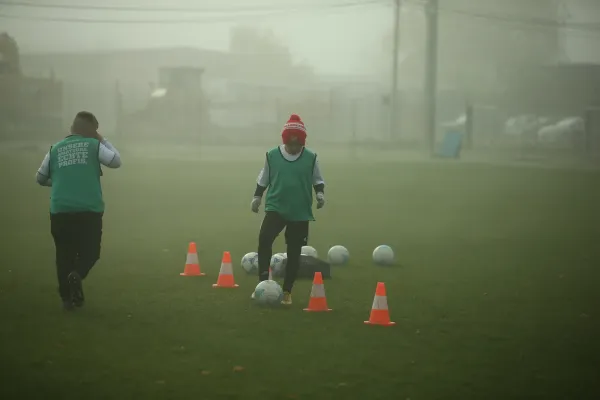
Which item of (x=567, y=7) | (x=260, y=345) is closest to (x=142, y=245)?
(x=260, y=345)

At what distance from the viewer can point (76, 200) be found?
36.3 feet

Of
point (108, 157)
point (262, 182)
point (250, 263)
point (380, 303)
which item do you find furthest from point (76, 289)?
point (250, 263)

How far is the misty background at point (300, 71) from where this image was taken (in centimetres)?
5825

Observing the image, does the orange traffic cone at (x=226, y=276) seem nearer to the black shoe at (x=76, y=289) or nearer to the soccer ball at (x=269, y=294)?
the soccer ball at (x=269, y=294)

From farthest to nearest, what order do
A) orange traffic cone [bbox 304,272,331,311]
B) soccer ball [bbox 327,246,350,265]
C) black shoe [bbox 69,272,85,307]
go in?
soccer ball [bbox 327,246,350,265] → orange traffic cone [bbox 304,272,331,311] → black shoe [bbox 69,272,85,307]

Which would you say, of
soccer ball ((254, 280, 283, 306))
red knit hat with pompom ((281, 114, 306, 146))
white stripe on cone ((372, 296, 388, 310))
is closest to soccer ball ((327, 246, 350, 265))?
soccer ball ((254, 280, 283, 306))

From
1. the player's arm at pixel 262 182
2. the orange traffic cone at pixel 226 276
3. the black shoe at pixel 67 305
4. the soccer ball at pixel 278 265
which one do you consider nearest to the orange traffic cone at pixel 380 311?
the player's arm at pixel 262 182

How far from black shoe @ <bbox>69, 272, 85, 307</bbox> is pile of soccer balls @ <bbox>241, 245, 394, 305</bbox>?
1749mm

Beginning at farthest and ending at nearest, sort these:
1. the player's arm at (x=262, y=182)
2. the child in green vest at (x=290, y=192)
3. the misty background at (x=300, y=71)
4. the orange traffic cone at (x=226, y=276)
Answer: the misty background at (x=300, y=71), the orange traffic cone at (x=226, y=276), the player's arm at (x=262, y=182), the child in green vest at (x=290, y=192)

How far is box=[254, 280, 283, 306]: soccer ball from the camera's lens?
1141 centimetres

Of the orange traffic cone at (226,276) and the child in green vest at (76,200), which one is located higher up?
the child in green vest at (76,200)

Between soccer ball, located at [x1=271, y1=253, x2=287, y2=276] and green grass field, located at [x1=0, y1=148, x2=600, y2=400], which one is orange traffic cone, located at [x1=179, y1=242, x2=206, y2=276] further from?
soccer ball, located at [x1=271, y1=253, x2=287, y2=276]

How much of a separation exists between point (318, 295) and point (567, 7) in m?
78.4

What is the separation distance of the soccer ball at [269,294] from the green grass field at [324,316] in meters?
A: 0.19
